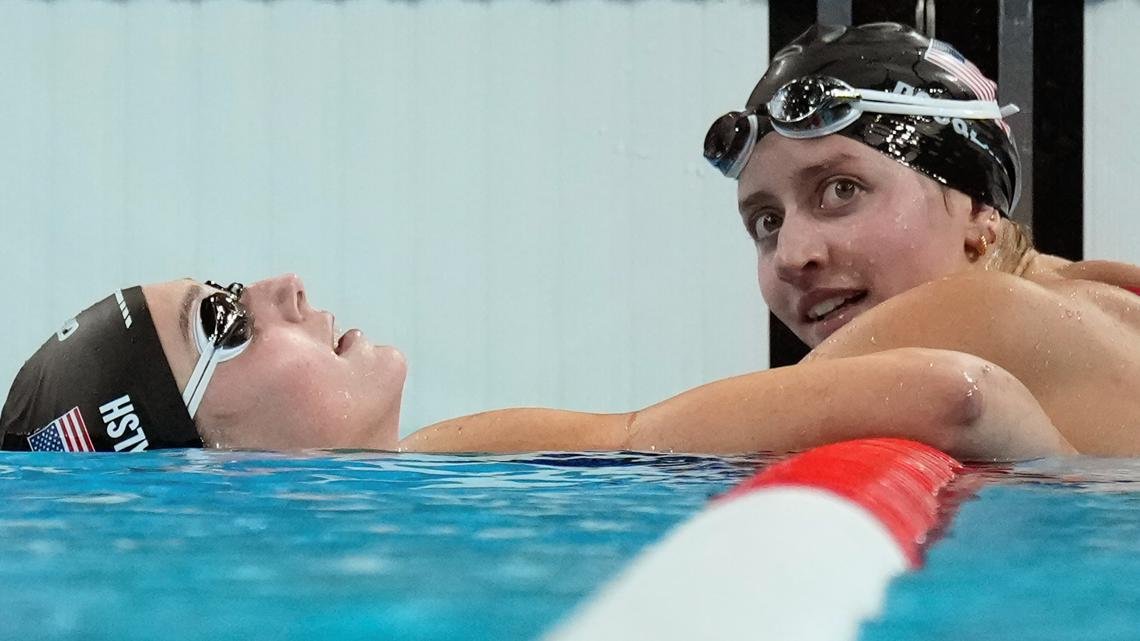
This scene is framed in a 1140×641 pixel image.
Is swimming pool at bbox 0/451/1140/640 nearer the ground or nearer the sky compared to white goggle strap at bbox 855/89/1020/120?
nearer the ground

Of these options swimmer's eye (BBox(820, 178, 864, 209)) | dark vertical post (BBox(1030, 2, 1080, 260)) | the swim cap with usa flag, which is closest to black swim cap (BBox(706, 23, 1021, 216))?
the swim cap with usa flag

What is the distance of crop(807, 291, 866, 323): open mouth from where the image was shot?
258 centimetres

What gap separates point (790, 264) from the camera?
102 inches

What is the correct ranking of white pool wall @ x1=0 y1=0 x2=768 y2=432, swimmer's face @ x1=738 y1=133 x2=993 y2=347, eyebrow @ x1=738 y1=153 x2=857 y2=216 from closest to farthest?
swimmer's face @ x1=738 y1=133 x2=993 y2=347 < eyebrow @ x1=738 y1=153 x2=857 y2=216 < white pool wall @ x1=0 y1=0 x2=768 y2=432

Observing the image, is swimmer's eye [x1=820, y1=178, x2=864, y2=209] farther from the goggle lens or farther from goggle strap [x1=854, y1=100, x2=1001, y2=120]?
the goggle lens

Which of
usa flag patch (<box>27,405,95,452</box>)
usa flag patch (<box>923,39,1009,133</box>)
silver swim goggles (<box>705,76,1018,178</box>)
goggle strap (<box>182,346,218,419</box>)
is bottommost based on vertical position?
usa flag patch (<box>27,405,95,452</box>)

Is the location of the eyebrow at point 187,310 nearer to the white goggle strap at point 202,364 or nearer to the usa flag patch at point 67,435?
the white goggle strap at point 202,364

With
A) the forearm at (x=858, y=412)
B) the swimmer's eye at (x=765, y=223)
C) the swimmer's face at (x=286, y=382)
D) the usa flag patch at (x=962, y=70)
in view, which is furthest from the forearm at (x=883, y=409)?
the usa flag patch at (x=962, y=70)

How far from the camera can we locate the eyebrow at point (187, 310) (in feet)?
7.69

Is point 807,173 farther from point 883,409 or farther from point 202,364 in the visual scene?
point 202,364

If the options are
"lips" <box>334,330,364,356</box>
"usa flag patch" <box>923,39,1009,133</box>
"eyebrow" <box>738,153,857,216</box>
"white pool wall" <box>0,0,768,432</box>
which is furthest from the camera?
"white pool wall" <box>0,0,768,432</box>

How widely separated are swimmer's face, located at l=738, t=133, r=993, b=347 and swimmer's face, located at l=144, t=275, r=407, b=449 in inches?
33.1

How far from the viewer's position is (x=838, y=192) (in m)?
2.61

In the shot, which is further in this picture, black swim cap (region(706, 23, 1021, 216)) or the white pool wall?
the white pool wall
